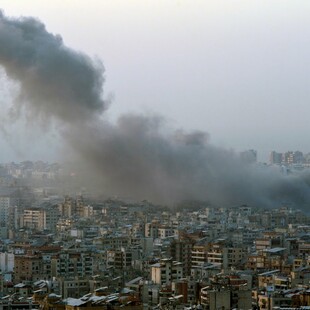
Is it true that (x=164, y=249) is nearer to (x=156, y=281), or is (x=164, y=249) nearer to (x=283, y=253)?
(x=283, y=253)

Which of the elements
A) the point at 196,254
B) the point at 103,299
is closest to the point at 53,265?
the point at 196,254

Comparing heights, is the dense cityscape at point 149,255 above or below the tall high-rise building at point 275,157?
below

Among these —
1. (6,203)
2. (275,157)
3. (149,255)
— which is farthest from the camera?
(275,157)

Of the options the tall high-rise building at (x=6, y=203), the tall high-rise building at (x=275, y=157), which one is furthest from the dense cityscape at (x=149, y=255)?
the tall high-rise building at (x=275, y=157)

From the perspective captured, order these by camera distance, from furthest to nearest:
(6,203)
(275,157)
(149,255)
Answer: (275,157) < (6,203) < (149,255)

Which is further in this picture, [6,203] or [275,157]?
[275,157]

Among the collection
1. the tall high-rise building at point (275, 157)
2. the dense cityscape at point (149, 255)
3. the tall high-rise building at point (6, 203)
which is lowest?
the dense cityscape at point (149, 255)

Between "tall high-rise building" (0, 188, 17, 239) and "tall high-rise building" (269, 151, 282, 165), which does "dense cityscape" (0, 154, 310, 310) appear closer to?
"tall high-rise building" (0, 188, 17, 239)

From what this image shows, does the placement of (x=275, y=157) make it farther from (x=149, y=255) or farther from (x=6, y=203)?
(x=149, y=255)

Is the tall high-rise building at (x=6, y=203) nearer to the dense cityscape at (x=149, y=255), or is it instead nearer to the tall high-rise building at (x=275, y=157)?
the dense cityscape at (x=149, y=255)

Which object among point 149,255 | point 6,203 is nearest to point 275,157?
point 6,203
